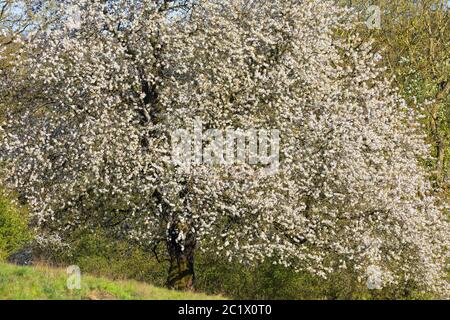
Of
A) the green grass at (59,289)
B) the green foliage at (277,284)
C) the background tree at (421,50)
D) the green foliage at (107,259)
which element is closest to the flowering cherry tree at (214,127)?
the green foliage at (277,284)

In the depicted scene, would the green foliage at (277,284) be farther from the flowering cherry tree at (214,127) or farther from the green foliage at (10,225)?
the green foliage at (10,225)

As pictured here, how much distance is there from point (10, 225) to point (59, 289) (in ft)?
25.8

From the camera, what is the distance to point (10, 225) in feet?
67.5

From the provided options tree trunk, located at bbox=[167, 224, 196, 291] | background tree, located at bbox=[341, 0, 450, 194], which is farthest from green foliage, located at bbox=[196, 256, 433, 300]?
background tree, located at bbox=[341, 0, 450, 194]

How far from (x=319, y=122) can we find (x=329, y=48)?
3.66 meters

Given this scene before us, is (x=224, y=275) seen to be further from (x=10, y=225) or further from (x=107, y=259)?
(x=10, y=225)

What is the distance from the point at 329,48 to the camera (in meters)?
20.5

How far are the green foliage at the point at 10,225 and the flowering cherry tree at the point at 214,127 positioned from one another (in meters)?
0.98

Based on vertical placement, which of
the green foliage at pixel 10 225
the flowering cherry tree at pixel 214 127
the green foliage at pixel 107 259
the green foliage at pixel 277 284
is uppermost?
the flowering cherry tree at pixel 214 127

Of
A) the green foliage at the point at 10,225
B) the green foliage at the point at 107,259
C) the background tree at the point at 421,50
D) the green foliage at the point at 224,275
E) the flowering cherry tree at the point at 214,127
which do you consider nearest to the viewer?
the flowering cherry tree at the point at 214,127

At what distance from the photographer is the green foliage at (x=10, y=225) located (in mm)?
20398

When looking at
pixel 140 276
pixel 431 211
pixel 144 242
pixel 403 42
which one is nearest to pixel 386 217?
pixel 431 211

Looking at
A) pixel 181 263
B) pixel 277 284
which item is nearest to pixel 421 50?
pixel 277 284

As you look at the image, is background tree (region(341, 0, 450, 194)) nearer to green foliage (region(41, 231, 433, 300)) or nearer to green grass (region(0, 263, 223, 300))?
green foliage (region(41, 231, 433, 300))
